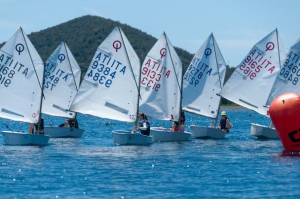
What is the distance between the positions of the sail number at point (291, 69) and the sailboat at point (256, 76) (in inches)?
196

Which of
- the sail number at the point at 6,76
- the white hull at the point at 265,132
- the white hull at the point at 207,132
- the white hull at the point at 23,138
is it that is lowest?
the white hull at the point at 23,138

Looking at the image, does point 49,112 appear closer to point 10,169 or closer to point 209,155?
point 209,155

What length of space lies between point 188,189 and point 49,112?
2905 centimetres

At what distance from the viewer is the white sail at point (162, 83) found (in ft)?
155

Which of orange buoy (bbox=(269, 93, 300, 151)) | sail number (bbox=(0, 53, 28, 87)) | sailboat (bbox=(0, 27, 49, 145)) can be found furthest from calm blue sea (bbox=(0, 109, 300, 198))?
sail number (bbox=(0, 53, 28, 87))

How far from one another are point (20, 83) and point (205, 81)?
638 inches

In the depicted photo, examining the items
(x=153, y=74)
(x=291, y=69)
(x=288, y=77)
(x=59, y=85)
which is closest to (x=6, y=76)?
(x=153, y=74)

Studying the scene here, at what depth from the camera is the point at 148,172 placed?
30266mm

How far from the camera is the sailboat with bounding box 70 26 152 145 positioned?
4294 centimetres

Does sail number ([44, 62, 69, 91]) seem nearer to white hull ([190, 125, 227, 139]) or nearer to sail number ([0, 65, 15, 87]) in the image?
white hull ([190, 125, 227, 139])

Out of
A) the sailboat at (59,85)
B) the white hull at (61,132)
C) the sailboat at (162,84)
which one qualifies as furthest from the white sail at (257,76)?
the sailboat at (59,85)

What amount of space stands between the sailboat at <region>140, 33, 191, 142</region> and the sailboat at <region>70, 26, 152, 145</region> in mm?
4002

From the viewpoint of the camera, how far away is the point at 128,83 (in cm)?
4306

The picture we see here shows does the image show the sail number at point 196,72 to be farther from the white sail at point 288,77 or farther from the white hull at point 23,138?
the white hull at point 23,138
